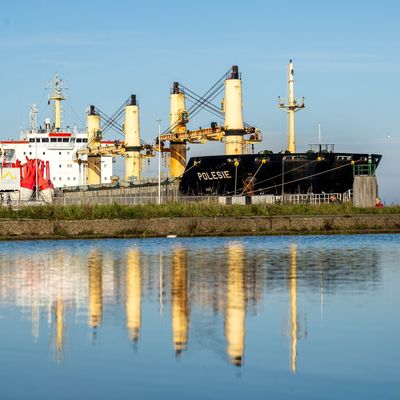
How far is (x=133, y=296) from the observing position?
48.1 ft

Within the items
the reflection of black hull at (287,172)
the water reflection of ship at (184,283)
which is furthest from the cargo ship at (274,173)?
the water reflection of ship at (184,283)

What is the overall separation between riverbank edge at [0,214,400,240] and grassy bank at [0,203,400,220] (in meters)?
1.67

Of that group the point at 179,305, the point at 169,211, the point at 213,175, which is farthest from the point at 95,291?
the point at 213,175

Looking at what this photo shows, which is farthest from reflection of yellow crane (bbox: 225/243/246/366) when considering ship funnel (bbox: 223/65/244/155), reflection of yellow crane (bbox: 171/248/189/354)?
ship funnel (bbox: 223/65/244/155)

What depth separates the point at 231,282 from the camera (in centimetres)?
1641

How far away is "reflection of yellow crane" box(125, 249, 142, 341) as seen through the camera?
11594 mm

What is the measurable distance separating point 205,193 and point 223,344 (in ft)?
149

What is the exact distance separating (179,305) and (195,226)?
758 inches

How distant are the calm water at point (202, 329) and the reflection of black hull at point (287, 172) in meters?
30.2

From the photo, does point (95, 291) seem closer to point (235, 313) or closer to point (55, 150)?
point (235, 313)

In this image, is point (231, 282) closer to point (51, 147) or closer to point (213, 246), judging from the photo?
point (213, 246)

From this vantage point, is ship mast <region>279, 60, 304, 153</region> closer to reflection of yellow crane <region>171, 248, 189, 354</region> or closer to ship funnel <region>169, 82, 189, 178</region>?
ship funnel <region>169, 82, 189, 178</region>

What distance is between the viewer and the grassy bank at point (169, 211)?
34.6m

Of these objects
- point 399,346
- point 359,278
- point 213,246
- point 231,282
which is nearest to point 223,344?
point 399,346
